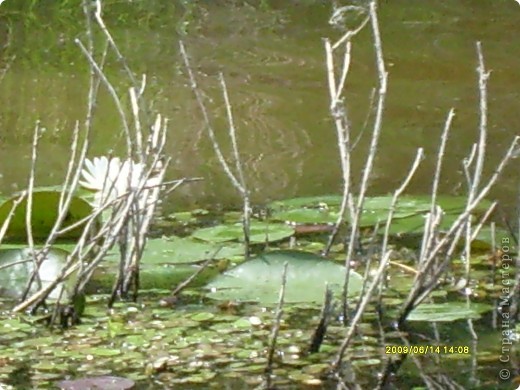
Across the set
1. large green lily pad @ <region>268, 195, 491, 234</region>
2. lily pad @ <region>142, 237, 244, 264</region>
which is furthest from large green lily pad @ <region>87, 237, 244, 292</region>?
large green lily pad @ <region>268, 195, 491, 234</region>

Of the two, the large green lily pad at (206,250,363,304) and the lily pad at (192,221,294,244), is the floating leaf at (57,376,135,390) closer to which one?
the large green lily pad at (206,250,363,304)

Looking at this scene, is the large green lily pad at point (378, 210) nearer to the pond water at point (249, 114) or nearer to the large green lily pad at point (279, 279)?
the pond water at point (249, 114)

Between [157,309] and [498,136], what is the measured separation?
1.43 metres

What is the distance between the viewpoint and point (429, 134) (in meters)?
2.94

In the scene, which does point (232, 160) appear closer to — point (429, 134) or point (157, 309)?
point (429, 134)

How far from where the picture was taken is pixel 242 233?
2.05 m

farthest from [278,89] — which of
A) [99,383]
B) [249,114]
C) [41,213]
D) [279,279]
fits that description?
[99,383]

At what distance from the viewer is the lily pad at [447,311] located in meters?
1.62

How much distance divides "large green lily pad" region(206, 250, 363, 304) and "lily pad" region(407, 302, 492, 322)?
4.5 inches

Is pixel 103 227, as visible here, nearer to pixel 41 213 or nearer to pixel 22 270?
pixel 22 270

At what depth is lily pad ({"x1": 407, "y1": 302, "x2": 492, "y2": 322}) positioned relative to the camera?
1.62 metres

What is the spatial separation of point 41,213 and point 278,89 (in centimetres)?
181

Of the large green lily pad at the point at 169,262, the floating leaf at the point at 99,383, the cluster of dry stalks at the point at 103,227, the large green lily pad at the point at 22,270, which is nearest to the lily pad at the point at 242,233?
the large green lily pad at the point at 169,262

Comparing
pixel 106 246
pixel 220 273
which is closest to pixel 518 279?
pixel 220 273
